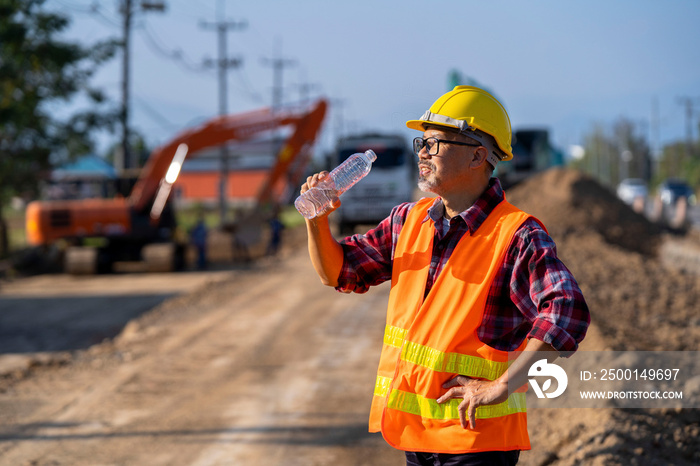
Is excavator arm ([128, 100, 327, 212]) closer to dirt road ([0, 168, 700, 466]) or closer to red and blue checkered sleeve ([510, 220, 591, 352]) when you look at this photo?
dirt road ([0, 168, 700, 466])

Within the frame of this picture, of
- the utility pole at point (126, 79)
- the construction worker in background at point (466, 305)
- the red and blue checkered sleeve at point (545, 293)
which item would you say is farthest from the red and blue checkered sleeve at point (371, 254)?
the utility pole at point (126, 79)

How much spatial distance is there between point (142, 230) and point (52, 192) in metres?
2.98

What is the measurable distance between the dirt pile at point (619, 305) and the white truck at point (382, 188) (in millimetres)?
3397

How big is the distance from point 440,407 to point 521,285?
20.5 inches

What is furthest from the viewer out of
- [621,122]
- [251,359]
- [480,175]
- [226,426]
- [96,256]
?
[621,122]

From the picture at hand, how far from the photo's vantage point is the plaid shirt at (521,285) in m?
2.48

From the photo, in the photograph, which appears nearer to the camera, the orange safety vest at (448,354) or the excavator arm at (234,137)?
the orange safety vest at (448,354)

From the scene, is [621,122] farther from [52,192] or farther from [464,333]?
[464,333]

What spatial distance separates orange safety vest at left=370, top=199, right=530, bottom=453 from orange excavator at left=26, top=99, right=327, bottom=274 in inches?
756

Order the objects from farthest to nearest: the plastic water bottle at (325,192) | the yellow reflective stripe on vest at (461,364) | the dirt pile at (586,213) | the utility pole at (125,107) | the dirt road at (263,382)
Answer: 1. the utility pole at (125,107)
2. the dirt pile at (586,213)
3. the dirt road at (263,382)
4. the plastic water bottle at (325,192)
5. the yellow reflective stripe on vest at (461,364)

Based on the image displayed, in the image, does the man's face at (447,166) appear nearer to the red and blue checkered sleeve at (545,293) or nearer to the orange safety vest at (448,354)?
the orange safety vest at (448,354)

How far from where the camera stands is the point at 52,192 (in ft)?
74.1

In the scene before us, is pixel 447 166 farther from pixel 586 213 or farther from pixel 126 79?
pixel 126 79

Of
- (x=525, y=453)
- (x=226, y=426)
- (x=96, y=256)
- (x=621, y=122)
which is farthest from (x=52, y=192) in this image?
(x=621, y=122)
